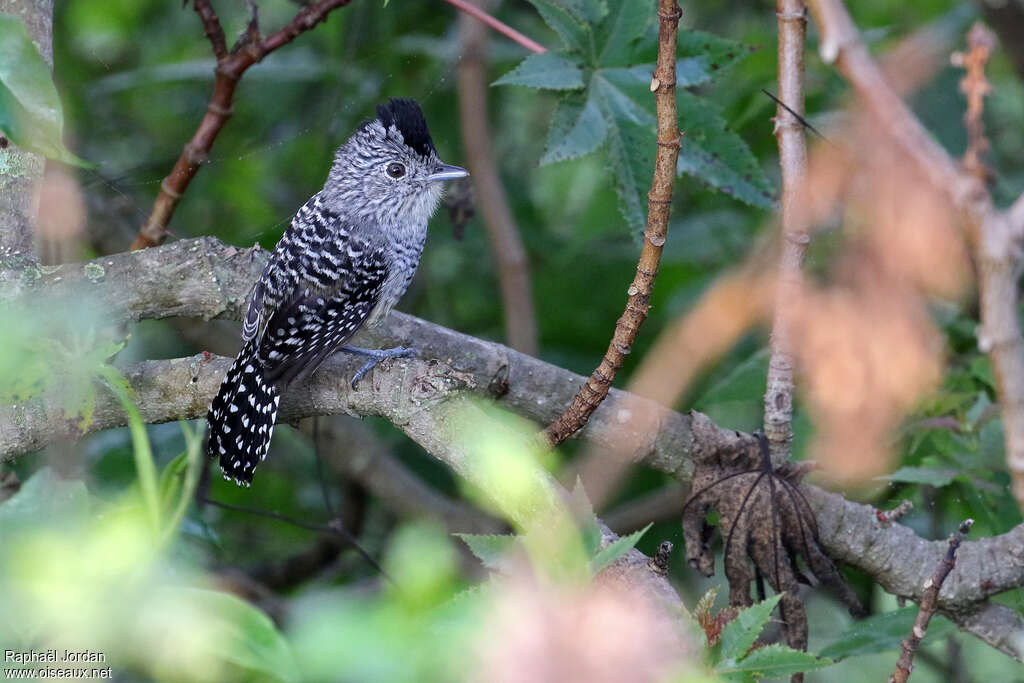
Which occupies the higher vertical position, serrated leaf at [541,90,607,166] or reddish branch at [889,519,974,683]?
serrated leaf at [541,90,607,166]

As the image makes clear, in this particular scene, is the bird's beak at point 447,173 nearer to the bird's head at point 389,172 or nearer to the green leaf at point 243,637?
the bird's head at point 389,172

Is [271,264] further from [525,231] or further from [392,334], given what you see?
[525,231]

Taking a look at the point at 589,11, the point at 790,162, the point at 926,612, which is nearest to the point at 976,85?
the point at 926,612

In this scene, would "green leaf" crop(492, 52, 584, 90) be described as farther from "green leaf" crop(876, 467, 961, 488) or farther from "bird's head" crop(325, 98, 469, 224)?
"green leaf" crop(876, 467, 961, 488)

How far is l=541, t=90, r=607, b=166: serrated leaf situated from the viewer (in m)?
2.54

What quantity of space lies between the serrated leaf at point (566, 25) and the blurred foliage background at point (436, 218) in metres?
0.53

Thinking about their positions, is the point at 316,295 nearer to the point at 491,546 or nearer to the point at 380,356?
the point at 380,356

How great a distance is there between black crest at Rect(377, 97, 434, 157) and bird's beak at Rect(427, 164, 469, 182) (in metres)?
0.09

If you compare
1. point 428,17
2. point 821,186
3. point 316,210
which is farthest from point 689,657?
point 428,17

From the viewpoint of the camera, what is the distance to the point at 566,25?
2.62 meters

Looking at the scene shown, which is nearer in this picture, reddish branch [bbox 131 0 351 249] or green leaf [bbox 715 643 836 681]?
green leaf [bbox 715 643 836 681]

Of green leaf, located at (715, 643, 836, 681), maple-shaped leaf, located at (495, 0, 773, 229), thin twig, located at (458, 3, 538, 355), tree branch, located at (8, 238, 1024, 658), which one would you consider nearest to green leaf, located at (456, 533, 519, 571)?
green leaf, located at (715, 643, 836, 681)

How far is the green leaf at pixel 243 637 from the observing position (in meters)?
0.80

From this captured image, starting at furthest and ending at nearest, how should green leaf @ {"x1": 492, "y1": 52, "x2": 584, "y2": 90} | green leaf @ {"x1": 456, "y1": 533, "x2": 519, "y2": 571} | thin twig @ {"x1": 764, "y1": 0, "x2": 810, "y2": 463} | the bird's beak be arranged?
the bird's beak
green leaf @ {"x1": 492, "y1": 52, "x2": 584, "y2": 90}
thin twig @ {"x1": 764, "y1": 0, "x2": 810, "y2": 463}
green leaf @ {"x1": 456, "y1": 533, "x2": 519, "y2": 571}
